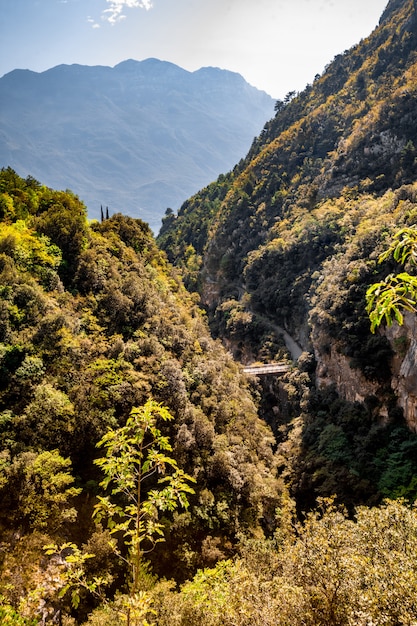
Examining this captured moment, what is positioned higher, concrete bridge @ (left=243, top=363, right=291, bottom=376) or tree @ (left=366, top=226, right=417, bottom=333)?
concrete bridge @ (left=243, top=363, right=291, bottom=376)

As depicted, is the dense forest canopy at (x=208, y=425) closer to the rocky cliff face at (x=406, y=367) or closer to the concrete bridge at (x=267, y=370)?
the rocky cliff face at (x=406, y=367)

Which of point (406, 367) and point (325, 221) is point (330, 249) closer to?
point (325, 221)

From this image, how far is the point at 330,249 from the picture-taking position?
5184 centimetres

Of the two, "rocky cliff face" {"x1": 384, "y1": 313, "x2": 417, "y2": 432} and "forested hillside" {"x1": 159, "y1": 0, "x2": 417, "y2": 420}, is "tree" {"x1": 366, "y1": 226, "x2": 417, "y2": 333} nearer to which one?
"rocky cliff face" {"x1": 384, "y1": 313, "x2": 417, "y2": 432}

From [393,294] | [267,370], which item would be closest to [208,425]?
[393,294]

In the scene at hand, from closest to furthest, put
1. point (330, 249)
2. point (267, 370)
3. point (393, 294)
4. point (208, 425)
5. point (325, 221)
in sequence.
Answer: point (393, 294) < point (208, 425) < point (267, 370) < point (330, 249) < point (325, 221)

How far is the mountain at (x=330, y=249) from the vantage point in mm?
29422

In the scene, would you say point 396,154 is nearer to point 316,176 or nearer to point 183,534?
point 316,176

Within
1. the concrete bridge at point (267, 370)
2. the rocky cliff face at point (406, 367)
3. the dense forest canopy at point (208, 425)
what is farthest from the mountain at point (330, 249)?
the concrete bridge at point (267, 370)

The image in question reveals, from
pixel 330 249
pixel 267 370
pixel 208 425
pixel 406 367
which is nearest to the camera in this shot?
pixel 208 425

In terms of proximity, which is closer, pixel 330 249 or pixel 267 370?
pixel 267 370

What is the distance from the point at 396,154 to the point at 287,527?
52151 millimetres

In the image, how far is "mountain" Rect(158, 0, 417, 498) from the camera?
29.4m

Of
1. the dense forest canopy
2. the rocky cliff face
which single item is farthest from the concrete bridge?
the rocky cliff face
